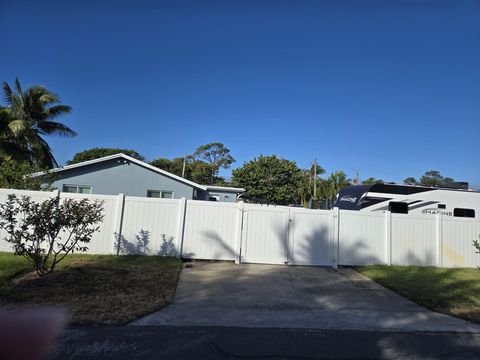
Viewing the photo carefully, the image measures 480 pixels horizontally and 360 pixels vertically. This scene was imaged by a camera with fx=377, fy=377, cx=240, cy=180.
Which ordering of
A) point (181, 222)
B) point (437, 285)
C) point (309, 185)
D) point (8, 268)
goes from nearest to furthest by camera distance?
point (8, 268), point (437, 285), point (181, 222), point (309, 185)

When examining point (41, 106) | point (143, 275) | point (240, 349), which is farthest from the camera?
point (41, 106)

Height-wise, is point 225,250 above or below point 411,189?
below

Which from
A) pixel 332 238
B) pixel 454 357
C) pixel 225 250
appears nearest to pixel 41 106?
pixel 225 250

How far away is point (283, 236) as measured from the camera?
1231 cm

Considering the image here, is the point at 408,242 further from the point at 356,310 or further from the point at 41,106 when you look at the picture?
the point at 41,106

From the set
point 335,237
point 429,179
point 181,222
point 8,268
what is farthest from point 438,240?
point 429,179

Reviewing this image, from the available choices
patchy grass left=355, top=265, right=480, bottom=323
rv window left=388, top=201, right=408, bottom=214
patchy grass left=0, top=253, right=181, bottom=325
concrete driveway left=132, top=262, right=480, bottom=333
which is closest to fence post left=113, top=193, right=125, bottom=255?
patchy grass left=0, top=253, right=181, bottom=325

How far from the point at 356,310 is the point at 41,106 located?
24.4m

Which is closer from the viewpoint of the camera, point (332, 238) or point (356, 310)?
point (356, 310)

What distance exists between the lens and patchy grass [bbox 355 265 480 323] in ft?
25.8

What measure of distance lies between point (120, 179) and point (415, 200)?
49.5 ft

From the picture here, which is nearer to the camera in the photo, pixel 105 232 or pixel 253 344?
pixel 253 344

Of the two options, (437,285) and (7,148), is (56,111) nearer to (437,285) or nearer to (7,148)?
(7,148)

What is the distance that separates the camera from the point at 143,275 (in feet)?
31.2
